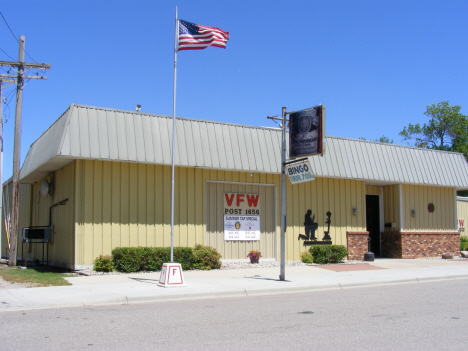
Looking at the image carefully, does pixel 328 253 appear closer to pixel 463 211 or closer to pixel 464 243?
pixel 464 243

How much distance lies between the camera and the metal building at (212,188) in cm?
1623

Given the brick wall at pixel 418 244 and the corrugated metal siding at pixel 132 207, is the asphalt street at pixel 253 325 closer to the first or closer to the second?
the corrugated metal siding at pixel 132 207

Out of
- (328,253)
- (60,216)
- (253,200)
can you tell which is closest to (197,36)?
(253,200)

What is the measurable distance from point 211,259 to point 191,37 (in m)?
7.40

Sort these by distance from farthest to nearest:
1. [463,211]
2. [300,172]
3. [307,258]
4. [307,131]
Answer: [463,211], [307,258], [307,131], [300,172]

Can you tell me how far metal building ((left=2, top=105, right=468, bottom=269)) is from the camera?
53.3ft

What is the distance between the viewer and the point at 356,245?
70.1 ft

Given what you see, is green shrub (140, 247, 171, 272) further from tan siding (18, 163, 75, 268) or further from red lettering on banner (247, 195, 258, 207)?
red lettering on banner (247, 195, 258, 207)

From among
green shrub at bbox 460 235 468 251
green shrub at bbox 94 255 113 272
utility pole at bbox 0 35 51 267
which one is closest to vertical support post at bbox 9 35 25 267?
utility pole at bbox 0 35 51 267

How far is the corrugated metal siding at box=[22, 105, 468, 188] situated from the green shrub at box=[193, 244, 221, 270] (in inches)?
116

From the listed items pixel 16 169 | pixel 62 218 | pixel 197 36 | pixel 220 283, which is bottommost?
pixel 220 283

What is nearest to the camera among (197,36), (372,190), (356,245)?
(197,36)

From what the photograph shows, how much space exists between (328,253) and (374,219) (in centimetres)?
569

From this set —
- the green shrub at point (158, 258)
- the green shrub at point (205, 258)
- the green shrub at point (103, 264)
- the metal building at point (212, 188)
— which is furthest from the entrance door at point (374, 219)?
the green shrub at point (103, 264)
